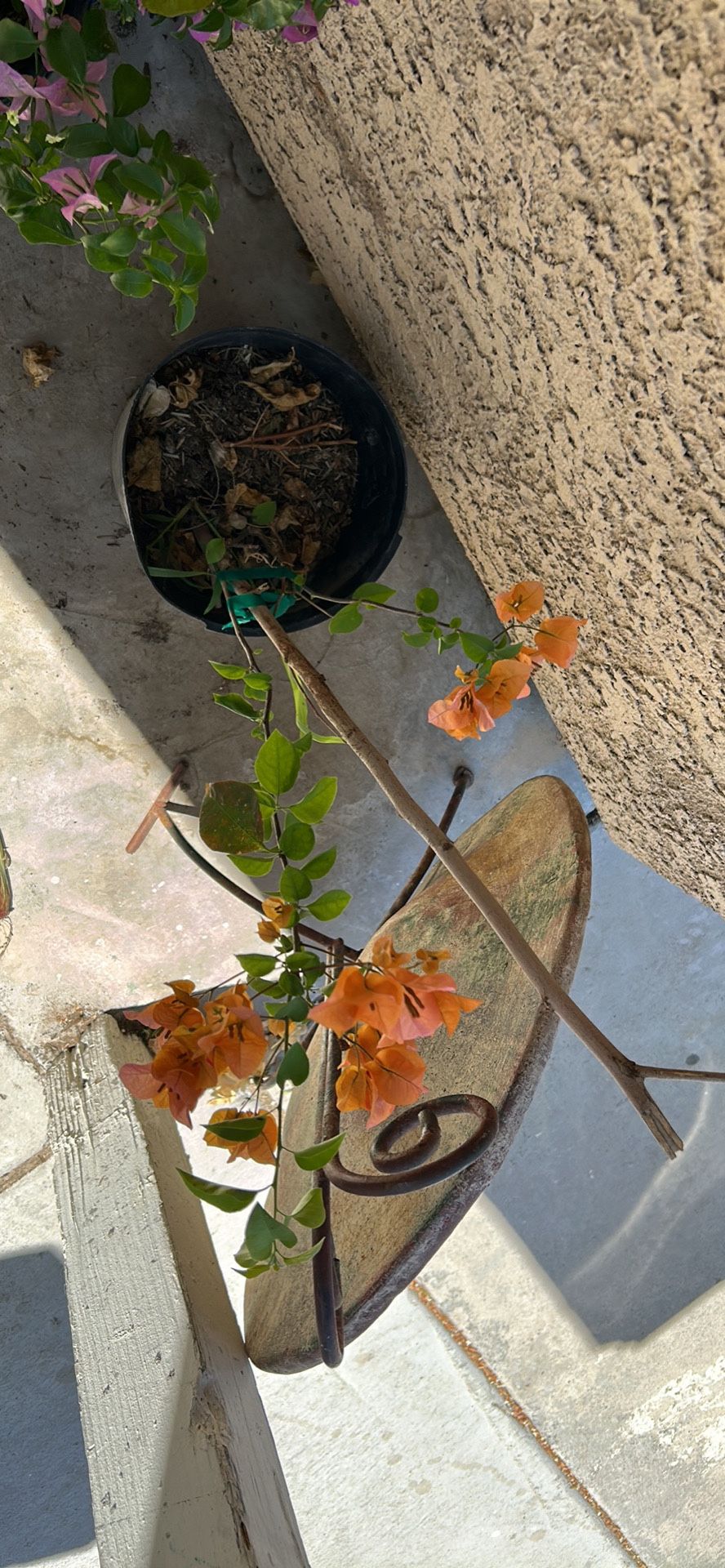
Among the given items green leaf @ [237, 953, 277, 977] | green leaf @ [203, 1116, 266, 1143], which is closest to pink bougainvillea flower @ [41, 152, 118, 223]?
green leaf @ [237, 953, 277, 977]

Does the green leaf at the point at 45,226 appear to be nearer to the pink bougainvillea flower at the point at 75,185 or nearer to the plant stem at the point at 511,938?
the pink bougainvillea flower at the point at 75,185

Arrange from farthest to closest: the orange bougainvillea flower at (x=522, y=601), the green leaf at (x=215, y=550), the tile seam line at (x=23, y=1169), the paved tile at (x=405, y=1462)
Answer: the paved tile at (x=405, y=1462), the tile seam line at (x=23, y=1169), the green leaf at (x=215, y=550), the orange bougainvillea flower at (x=522, y=601)

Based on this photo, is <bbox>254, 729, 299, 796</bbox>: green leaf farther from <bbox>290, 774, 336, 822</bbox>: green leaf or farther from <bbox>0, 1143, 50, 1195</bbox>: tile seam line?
<bbox>0, 1143, 50, 1195</bbox>: tile seam line

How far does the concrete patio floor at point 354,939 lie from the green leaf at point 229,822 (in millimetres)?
778

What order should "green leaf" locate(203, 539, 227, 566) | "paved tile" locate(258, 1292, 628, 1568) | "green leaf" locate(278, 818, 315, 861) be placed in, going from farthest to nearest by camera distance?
"paved tile" locate(258, 1292, 628, 1568) → "green leaf" locate(203, 539, 227, 566) → "green leaf" locate(278, 818, 315, 861)

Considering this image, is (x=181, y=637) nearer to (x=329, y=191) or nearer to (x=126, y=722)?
(x=126, y=722)

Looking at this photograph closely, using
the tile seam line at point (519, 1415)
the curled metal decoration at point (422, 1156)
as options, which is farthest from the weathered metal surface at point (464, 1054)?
the tile seam line at point (519, 1415)

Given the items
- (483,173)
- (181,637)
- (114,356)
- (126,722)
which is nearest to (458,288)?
(483,173)

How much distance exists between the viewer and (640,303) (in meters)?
0.80

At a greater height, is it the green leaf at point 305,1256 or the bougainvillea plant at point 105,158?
the bougainvillea plant at point 105,158

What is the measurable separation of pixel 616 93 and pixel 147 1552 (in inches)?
57.6

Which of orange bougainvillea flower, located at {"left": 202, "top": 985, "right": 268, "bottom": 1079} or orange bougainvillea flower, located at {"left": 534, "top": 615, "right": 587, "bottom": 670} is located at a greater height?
orange bougainvillea flower, located at {"left": 534, "top": 615, "right": 587, "bottom": 670}

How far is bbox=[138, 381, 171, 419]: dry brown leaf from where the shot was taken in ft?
4.19

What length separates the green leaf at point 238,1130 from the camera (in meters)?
0.71
